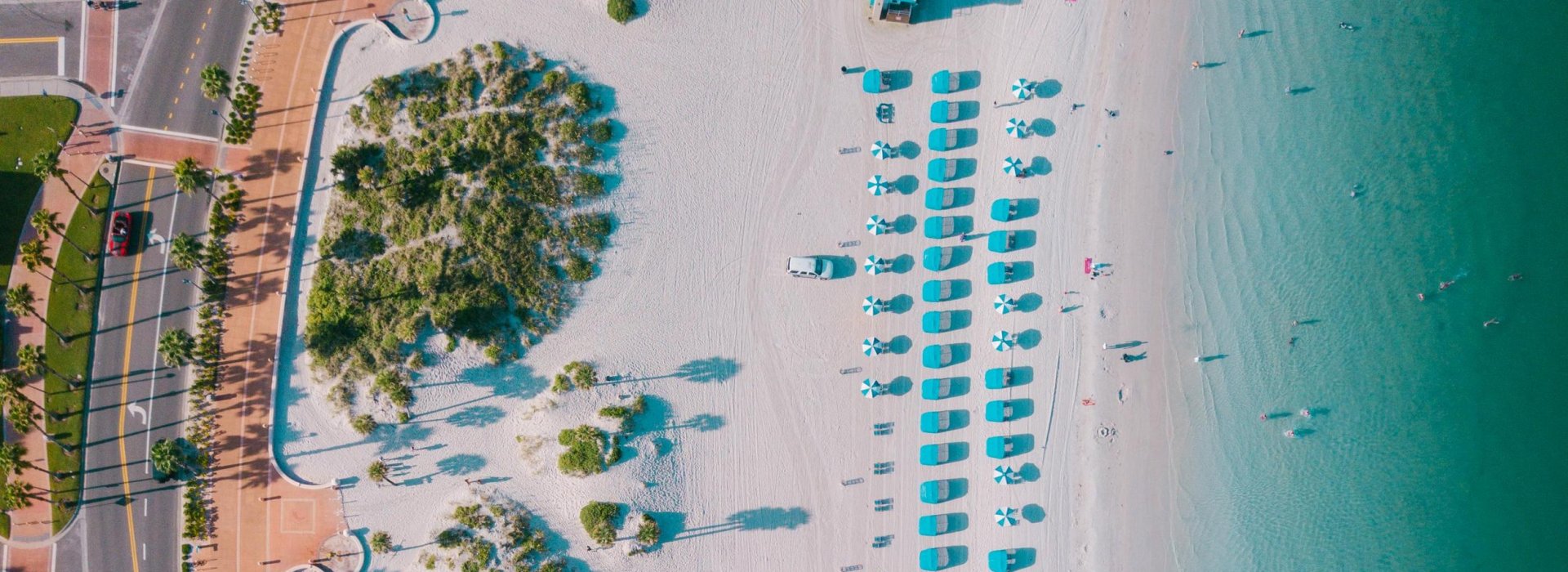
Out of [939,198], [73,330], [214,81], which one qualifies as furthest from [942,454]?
[73,330]

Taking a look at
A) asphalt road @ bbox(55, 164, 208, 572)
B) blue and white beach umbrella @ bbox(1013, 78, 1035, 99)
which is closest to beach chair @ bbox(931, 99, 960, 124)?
blue and white beach umbrella @ bbox(1013, 78, 1035, 99)

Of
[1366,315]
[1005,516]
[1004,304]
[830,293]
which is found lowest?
[1005,516]

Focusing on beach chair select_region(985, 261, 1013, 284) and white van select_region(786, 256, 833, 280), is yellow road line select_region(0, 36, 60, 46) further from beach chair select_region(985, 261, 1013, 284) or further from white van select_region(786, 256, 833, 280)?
beach chair select_region(985, 261, 1013, 284)

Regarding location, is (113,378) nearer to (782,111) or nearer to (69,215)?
(69,215)

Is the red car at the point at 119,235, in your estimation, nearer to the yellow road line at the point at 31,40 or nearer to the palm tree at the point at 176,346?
the palm tree at the point at 176,346

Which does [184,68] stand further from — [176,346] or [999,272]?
[999,272]

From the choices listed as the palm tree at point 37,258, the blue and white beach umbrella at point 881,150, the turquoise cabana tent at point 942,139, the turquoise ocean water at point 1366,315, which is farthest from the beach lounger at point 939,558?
the palm tree at point 37,258

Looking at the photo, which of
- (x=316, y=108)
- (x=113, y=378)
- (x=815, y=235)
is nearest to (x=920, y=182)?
(x=815, y=235)
